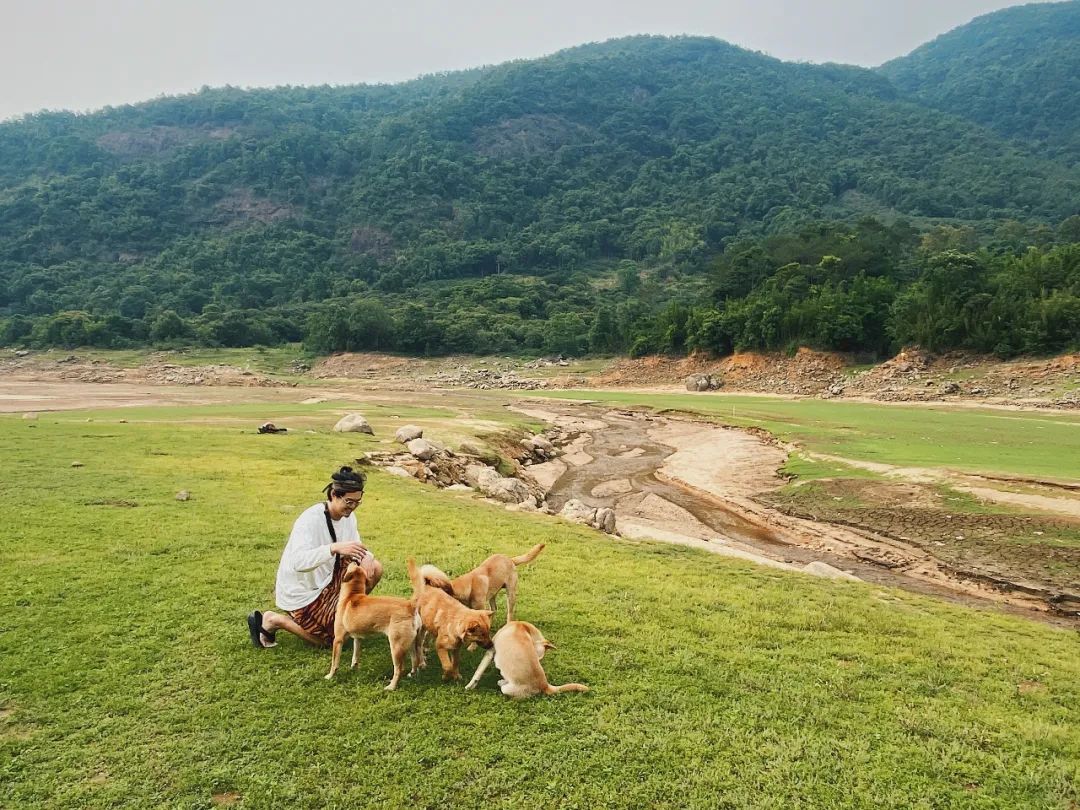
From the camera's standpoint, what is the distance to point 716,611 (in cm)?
882

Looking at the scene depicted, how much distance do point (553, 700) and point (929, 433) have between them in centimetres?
2797

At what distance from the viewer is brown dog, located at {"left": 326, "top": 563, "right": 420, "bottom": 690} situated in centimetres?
622

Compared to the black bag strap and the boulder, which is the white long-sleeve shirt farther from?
the boulder

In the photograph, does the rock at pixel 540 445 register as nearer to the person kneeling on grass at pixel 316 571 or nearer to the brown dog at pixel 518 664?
the person kneeling on grass at pixel 316 571

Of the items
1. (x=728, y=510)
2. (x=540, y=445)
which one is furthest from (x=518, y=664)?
(x=540, y=445)

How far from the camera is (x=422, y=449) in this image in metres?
22.4

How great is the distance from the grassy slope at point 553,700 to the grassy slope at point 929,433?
1420 cm

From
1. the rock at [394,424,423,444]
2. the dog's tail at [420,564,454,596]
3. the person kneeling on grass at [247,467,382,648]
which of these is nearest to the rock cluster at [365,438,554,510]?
the rock at [394,424,423,444]

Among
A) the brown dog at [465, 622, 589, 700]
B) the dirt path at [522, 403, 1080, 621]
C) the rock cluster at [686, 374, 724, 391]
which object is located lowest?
the dirt path at [522, 403, 1080, 621]

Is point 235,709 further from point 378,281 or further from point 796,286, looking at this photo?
point 378,281

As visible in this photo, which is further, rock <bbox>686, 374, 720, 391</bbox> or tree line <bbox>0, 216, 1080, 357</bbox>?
rock <bbox>686, 374, 720, 391</bbox>

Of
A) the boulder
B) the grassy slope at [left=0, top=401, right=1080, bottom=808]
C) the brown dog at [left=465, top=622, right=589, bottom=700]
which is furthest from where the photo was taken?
the boulder

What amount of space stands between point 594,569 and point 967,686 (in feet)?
17.6

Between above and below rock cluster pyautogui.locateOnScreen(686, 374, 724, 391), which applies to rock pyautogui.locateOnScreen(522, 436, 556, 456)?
below
